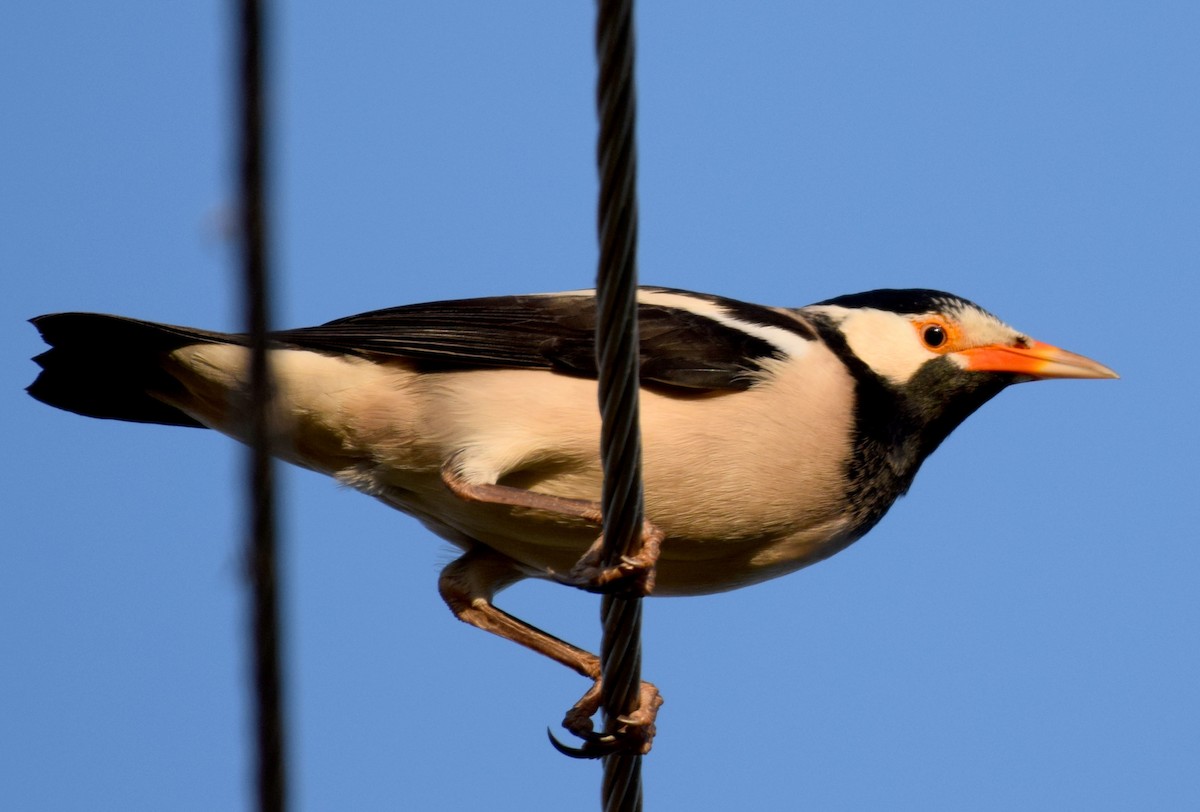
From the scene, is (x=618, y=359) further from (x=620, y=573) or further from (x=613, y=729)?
(x=613, y=729)

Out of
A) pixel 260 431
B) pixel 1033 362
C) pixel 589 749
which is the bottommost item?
pixel 589 749

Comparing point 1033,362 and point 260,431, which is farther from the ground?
point 260,431

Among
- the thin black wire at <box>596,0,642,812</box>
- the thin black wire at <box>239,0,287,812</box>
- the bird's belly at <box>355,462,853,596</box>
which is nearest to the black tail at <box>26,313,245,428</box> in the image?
the bird's belly at <box>355,462,853,596</box>

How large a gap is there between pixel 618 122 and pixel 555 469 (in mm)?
2515

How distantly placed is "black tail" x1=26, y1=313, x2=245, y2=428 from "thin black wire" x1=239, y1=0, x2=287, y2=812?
359 centimetres

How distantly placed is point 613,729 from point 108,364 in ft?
8.51

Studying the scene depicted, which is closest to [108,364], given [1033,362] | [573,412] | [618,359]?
[573,412]

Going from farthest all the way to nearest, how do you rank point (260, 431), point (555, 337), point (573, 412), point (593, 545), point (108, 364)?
point (108, 364) → point (555, 337) → point (573, 412) → point (593, 545) → point (260, 431)

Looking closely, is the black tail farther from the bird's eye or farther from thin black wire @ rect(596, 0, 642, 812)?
the bird's eye

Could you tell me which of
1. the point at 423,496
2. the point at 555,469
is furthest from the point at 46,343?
the point at 555,469

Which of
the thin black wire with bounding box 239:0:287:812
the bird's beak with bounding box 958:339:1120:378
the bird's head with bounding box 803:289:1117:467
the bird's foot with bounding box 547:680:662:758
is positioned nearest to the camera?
the thin black wire with bounding box 239:0:287:812

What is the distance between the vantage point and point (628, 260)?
10.9ft

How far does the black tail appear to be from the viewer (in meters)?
5.77

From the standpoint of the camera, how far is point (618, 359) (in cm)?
343
